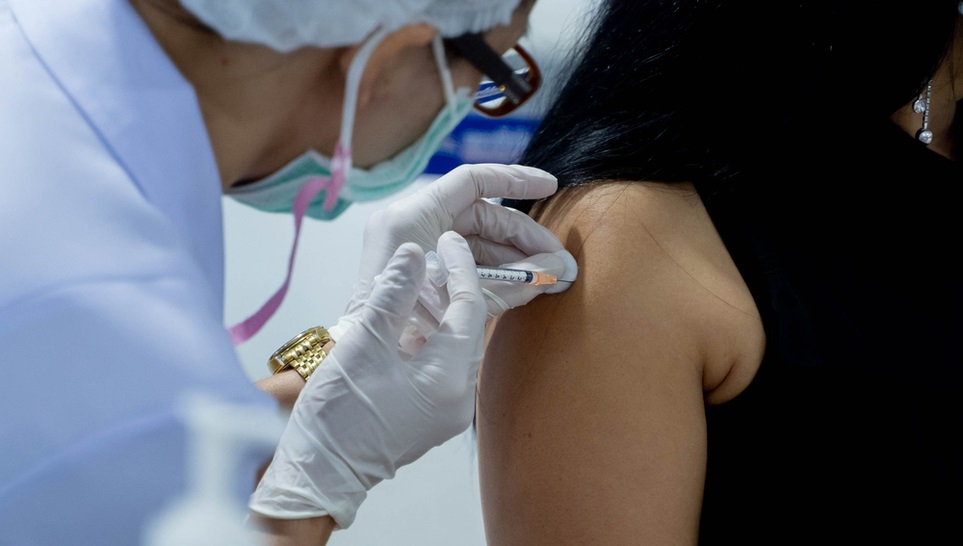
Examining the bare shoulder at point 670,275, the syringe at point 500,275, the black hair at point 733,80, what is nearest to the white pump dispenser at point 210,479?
the syringe at point 500,275

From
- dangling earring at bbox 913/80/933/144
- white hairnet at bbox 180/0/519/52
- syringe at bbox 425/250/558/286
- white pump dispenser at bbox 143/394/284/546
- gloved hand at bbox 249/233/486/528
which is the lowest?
gloved hand at bbox 249/233/486/528

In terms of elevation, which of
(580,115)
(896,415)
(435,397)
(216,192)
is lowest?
(896,415)

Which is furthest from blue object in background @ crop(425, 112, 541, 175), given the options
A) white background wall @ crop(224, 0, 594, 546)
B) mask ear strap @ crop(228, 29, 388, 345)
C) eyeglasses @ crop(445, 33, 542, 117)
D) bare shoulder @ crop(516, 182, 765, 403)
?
mask ear strap @ crop(228, 29, 388, 345)

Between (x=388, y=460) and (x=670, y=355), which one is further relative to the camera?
(x=670, y=355)

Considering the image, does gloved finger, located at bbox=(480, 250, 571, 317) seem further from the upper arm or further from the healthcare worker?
the healthcare worker

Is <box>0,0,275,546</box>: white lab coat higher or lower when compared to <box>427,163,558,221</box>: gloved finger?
higher

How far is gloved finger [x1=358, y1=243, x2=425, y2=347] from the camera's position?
2.81 feet

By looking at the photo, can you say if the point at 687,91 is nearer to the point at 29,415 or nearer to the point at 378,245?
the point at 378,245

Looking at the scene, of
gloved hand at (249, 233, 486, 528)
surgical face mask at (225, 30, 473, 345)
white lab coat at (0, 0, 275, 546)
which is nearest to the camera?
white lab coat at (0, 0, 275, 546)

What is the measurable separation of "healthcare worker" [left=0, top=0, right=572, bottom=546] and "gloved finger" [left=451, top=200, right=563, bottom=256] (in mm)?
237

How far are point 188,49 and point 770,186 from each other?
71 centimetres

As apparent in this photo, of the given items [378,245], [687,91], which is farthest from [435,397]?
[687,91]

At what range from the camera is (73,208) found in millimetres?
595

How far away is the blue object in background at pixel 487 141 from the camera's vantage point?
1.24m
